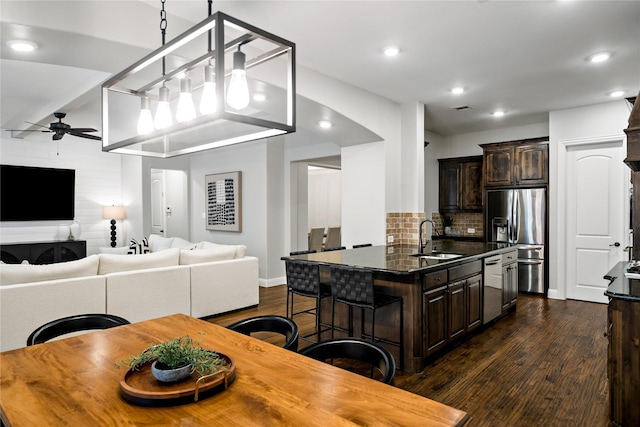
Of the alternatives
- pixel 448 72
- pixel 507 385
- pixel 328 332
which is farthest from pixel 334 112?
pixel 507 385

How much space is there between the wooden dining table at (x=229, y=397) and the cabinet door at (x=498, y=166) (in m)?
5.52

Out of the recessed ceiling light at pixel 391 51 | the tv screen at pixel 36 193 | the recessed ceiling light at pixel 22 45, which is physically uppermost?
the recessed ceiling light at pixel 391 51

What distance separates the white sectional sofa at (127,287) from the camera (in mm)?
3285

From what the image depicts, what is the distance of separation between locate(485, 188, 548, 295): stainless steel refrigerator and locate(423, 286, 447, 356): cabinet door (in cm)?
323

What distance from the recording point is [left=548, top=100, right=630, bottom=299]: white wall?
17.2 ft

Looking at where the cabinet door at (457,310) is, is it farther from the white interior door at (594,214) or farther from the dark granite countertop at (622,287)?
the white interior door at (594,214)

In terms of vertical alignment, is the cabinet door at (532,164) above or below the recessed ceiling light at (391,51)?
below

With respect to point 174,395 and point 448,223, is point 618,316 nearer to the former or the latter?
point 174,395

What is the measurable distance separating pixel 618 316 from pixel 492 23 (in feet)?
7.37

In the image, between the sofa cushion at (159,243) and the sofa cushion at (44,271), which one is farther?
the sofa cushion at (159,243)

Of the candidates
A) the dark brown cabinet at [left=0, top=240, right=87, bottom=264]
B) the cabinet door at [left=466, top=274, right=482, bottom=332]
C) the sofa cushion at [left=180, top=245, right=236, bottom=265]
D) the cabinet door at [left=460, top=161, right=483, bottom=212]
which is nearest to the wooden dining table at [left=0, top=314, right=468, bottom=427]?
the cabinet door at [left=466, top=274, right=482, bottom=332]

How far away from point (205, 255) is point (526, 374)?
352 centimetres

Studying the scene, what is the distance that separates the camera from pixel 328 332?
148 inches

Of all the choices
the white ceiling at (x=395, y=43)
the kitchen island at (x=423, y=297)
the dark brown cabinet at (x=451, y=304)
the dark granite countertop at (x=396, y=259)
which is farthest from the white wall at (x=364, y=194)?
the dark brown cabinet at (x=451, y=304)
